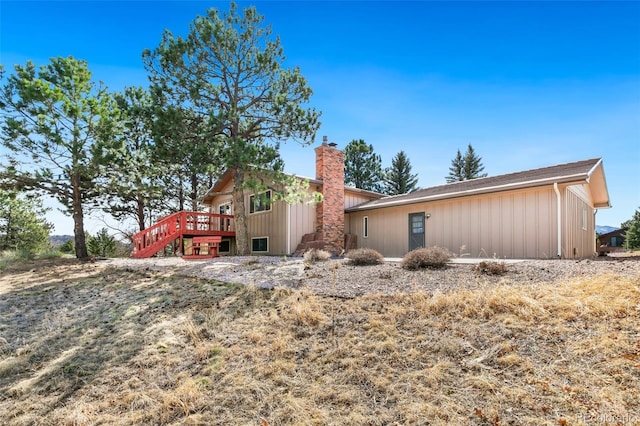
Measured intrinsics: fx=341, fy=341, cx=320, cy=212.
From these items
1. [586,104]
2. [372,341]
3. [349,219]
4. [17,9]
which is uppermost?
[17,9]

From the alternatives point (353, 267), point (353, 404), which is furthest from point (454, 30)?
point (353, 404)

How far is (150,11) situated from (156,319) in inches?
378

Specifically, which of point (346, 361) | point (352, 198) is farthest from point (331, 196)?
point (346, 361)

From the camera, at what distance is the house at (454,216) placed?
10.1 metres

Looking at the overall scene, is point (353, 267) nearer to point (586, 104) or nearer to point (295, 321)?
point (295, 321)

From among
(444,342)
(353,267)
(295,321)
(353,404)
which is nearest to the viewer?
(353,404)

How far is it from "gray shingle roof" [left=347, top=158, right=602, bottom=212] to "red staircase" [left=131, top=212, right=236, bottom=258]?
744 cm

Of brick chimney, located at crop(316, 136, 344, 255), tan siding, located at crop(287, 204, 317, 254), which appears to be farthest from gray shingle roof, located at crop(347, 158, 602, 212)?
tan siding, located at crop(287, 204, 317, 254)

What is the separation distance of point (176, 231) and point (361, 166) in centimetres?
2328

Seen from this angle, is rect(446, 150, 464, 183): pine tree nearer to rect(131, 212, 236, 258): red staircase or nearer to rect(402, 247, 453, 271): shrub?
rect(131, 212, 236, 258): red staircase

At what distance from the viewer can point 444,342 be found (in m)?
3.84

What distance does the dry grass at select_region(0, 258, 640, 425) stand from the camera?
298cm

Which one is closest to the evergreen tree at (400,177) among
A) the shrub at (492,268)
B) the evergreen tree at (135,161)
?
the evergreen tree at (135,161)

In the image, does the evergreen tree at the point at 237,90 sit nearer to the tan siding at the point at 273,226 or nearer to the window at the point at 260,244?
the tan siding at the point at 273,226
